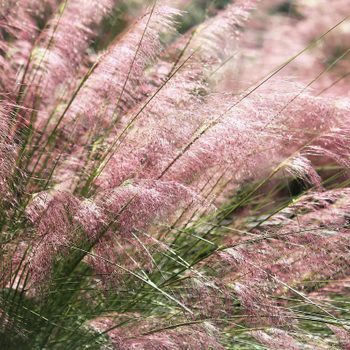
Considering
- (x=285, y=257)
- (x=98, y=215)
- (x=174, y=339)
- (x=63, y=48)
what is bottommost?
(x=174, y=339)

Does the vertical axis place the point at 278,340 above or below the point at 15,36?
below

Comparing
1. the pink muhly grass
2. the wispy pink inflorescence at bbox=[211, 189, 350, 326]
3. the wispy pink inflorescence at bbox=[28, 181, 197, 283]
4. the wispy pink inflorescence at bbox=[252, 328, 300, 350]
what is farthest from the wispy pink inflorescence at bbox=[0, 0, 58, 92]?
the wispy pink inflorescence at bbox=[252, 328, 300, 350]

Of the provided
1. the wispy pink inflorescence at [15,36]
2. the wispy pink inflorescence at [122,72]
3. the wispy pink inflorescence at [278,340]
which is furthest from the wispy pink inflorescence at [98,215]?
the wispy pink inflorescence at [15,36]

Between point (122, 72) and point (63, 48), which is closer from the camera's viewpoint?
point (122, 72)

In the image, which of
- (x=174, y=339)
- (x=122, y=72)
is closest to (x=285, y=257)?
(x=174, y=339)

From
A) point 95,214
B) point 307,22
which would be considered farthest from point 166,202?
point 307,22

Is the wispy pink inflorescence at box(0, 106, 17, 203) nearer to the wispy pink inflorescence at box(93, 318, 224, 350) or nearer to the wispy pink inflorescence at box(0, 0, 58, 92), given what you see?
the wispy pink inflorescence at box(93, 318, 224, 350)

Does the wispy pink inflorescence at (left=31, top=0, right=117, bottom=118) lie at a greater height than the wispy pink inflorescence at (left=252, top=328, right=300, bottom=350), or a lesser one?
greater

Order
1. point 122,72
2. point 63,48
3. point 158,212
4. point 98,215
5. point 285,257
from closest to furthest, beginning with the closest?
point 98,215 → point 158,212 → point 285,257 → point 122,72 → point 63,48

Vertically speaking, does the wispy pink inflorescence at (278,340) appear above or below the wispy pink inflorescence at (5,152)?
below

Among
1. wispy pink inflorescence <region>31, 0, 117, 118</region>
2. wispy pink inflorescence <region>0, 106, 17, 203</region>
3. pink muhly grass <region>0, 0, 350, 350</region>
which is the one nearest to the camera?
wispy pink inflorescence <region>0, 106, 17, 203</region>

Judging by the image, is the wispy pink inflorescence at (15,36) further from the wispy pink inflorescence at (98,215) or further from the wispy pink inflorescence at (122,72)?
the wispy pink inflorescence at (98,215)

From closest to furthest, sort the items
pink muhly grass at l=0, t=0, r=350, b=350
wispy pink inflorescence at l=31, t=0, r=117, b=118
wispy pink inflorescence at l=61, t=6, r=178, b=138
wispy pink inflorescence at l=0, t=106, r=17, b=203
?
wispy pink inflorescence at l=0, t=106, r=17, b=203, pink muhly grass at l=0, t=0, r=350, b=350, wispy pink inflorescence at l=61, t=6, r=178, b=138, wispy pink inflorescence at l=31, t=0, r=117, b=118

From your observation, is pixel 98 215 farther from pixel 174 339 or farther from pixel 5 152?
pixel 174 339
